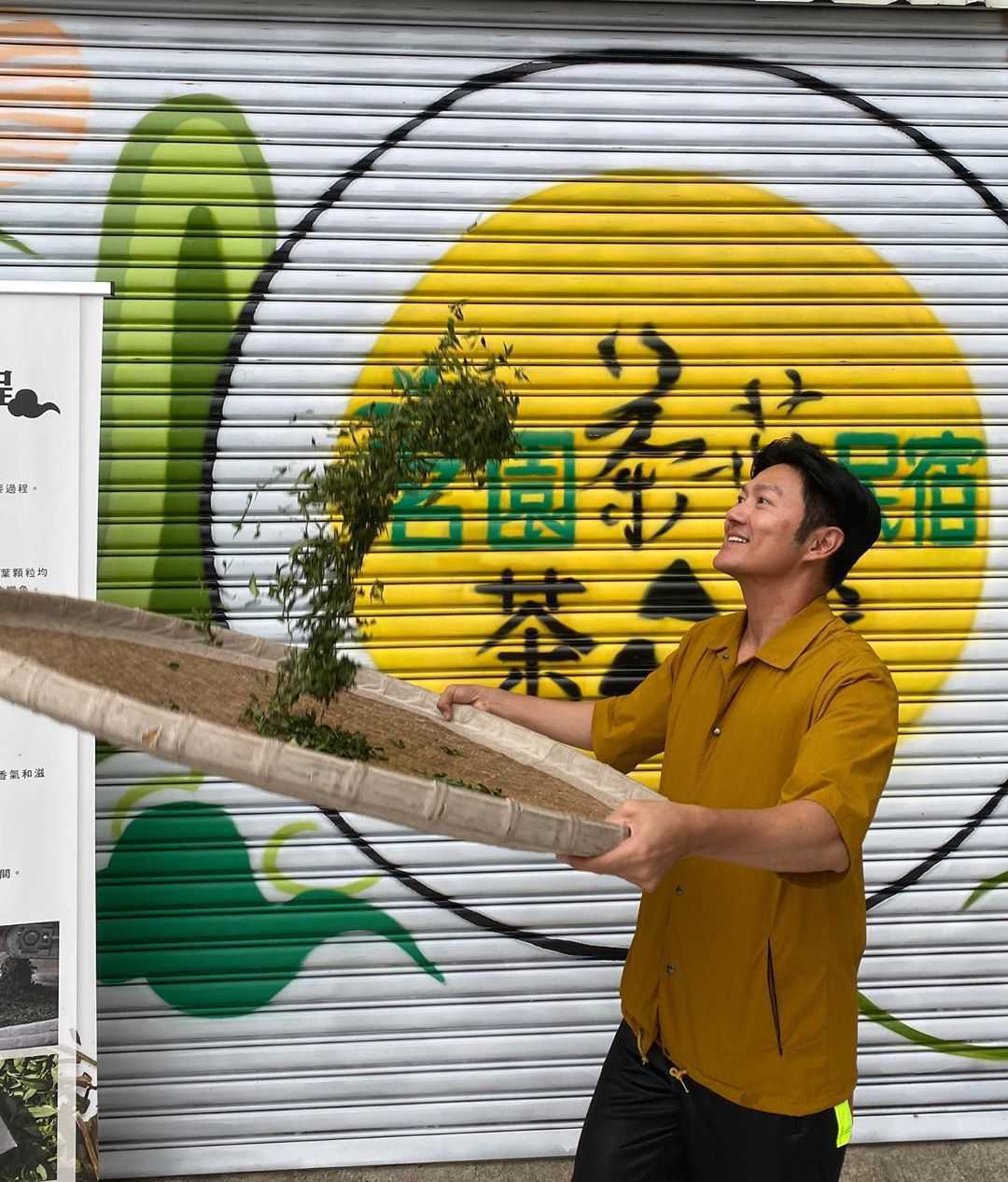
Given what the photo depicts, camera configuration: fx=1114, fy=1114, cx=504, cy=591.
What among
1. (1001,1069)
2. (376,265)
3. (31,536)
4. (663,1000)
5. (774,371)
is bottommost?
(1001,1069)

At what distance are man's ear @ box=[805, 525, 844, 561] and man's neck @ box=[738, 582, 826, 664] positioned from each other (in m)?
0.08

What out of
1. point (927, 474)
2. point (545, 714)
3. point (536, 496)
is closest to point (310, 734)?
point (545, 714)

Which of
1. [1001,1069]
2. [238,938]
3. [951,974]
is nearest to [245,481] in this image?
[238,938]

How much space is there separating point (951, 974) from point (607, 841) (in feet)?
10.4

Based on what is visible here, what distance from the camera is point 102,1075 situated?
408cm

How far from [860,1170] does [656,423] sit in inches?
116

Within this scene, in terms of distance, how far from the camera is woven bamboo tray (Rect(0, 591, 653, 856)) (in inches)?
67.1

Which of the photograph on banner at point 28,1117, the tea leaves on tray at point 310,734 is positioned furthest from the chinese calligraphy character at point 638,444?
the photograph on banner at point 28,1117

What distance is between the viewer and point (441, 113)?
4.12 metres

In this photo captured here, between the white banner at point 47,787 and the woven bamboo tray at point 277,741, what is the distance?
1197mm

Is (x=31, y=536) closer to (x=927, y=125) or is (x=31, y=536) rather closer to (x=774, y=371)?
(x=774, y=371)

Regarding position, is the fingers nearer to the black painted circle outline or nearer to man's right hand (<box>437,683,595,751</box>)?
man's right hand (<box>437,683,595,751</box>)

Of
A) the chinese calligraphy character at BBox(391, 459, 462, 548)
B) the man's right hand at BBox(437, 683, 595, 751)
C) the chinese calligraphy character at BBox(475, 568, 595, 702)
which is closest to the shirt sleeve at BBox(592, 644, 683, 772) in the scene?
the man's right hand at BBox(437, 683, 595, 751)

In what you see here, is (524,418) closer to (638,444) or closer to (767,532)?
(638,444)
